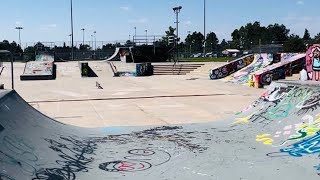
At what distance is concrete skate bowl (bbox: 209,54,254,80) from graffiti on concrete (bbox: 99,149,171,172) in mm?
22999

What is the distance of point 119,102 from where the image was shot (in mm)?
15656

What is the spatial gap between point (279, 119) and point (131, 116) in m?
5.12

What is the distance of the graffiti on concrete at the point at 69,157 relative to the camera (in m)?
5.05

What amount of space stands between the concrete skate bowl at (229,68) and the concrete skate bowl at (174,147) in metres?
20.3

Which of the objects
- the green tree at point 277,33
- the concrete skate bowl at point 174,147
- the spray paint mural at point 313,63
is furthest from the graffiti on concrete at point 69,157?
the green tree at point 277,33

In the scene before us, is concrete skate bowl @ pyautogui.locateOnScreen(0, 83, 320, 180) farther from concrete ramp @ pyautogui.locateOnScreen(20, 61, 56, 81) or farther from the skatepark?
concrete ramp @ pyautogui.locateOnScreen(20, 61, 56, 81)

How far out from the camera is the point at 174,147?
23.7ft

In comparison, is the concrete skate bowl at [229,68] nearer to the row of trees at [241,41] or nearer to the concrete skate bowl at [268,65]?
the concrete skate bowl at [268,65]

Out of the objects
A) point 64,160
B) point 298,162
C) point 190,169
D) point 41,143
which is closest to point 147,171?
point 190,169

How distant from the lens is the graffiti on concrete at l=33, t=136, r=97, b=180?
5.05 metres

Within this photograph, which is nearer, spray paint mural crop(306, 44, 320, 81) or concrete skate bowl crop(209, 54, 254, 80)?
spray paint mural crop(306, 44, 320, 81)

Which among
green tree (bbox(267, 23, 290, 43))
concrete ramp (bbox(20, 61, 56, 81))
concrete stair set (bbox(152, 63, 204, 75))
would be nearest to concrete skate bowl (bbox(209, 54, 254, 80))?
concrete stair set (bbox(152, 63, 204, 75))

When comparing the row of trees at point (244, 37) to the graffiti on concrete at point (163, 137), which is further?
the row of trees at point (244, 37)

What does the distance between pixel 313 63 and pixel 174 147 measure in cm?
1450
